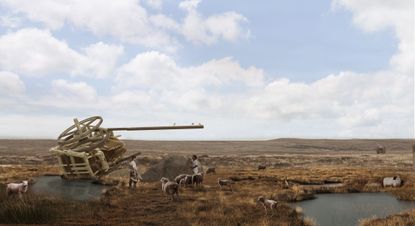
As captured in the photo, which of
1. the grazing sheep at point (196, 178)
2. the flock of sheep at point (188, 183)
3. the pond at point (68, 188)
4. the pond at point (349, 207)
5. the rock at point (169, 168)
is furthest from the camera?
the rock at point (169, 168)

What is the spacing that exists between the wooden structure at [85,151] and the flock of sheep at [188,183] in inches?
167

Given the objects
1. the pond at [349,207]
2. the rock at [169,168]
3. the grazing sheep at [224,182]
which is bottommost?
the pond at [349,207]

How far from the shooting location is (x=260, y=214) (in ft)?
59.0

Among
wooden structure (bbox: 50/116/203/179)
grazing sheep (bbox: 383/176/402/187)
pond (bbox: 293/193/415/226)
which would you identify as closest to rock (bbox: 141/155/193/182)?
wooden structure (bbox: 50/116/203/179)

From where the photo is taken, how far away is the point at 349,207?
21.1m

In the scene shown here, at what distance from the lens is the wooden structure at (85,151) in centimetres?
2980

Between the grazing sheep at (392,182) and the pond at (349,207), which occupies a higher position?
the grazing sheep at (392,182)

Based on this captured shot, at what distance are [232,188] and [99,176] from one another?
33.4ft

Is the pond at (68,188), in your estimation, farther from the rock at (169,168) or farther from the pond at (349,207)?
the pond at (349,207)

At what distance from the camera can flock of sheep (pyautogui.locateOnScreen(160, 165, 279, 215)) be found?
1862cm

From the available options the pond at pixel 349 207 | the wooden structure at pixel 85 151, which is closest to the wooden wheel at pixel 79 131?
the wooden structure at pixel 85 151

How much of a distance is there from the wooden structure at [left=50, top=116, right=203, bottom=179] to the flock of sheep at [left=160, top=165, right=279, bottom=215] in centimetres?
424

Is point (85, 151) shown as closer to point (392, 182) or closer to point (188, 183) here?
point (188, 183)

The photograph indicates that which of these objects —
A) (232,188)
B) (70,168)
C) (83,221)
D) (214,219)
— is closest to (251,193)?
(232,188)
